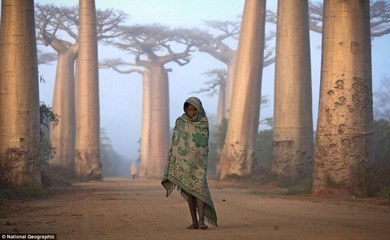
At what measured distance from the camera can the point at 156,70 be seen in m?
45.7

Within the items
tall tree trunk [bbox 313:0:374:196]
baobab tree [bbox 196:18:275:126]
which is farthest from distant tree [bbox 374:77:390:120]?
tall tree trunk [bbox 313:0:374:196]

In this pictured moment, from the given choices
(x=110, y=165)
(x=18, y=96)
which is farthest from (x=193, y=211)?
(x=110, y=165)

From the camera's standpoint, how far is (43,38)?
34.3 metres

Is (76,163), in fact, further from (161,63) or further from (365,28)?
(161,63)

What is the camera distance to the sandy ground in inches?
290

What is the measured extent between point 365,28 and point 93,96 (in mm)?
15304

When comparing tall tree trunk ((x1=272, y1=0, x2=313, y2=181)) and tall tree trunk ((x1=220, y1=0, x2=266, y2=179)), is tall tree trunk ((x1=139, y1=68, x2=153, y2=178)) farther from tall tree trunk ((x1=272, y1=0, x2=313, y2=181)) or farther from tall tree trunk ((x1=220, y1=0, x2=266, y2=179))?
tall tree trunk ((x1=272, y1=0, x2=313, y2=181))

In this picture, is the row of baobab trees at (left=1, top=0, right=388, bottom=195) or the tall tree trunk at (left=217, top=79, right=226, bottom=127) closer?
the row of baobab trees at (left=1, top=0, right=388, bottom=195)

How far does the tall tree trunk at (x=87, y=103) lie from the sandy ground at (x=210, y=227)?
13769 millimetres

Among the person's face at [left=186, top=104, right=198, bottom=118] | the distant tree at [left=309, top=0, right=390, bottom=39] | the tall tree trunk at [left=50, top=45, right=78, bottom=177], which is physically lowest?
the person's face at [left=186, top=104, right=198, bottom=118]

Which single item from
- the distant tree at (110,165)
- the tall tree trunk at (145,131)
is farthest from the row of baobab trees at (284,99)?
the distant tree at (110,165)

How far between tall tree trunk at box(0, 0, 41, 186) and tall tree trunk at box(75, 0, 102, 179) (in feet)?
38.3

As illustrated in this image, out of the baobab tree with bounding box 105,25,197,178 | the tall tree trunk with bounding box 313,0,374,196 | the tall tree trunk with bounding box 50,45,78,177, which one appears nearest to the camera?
the tall tree trunk with bounding box 313,0,374,196

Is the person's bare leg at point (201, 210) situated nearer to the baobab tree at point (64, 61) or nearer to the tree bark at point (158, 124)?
the baobab tree at point (64, 61)
